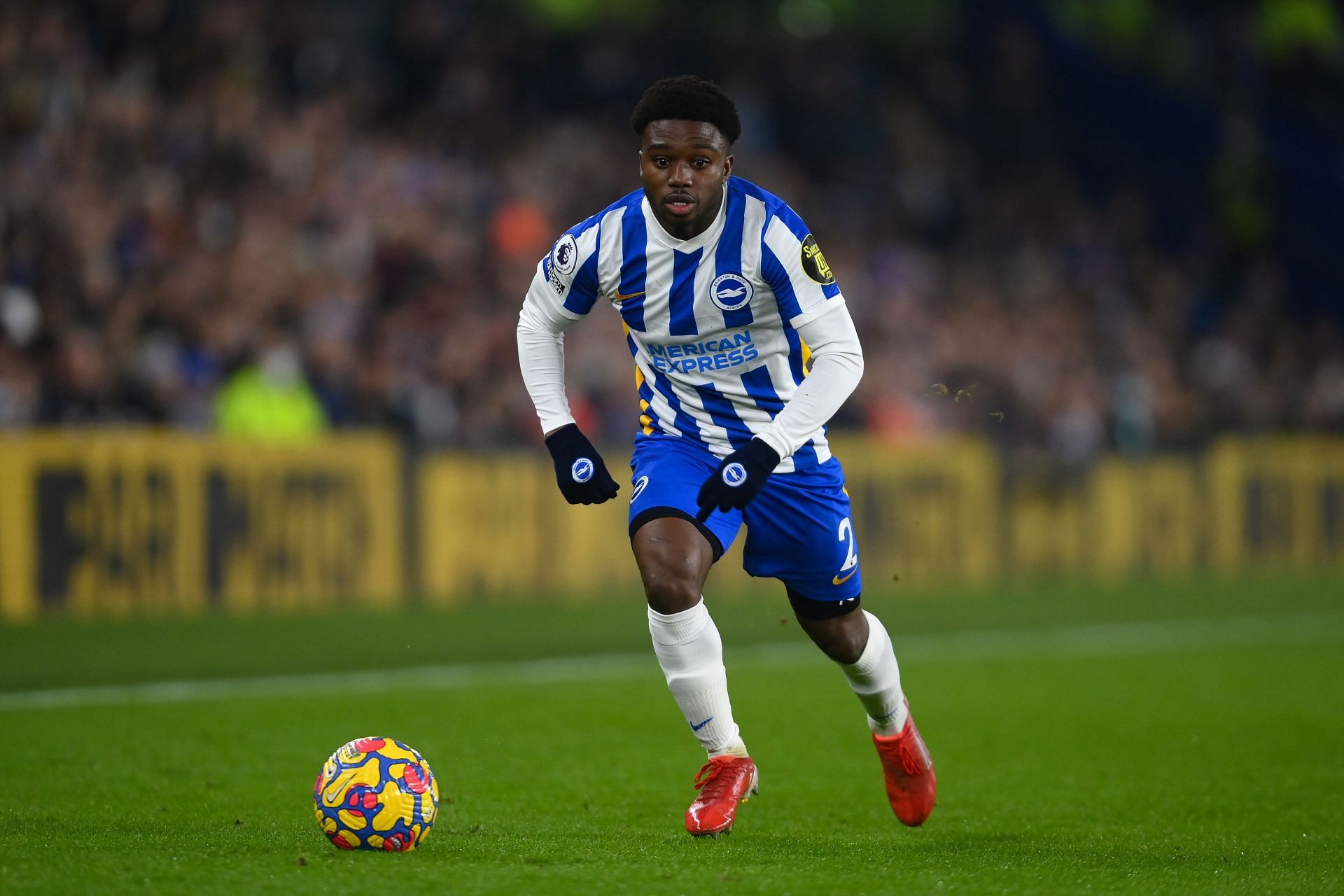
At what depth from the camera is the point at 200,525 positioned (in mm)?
13695

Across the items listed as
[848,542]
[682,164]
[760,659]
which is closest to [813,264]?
[682,164]

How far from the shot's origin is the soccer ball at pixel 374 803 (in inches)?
196

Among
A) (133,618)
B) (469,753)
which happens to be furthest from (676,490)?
(133,618)

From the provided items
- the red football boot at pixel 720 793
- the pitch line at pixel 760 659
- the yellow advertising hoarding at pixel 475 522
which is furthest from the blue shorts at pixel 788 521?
the pitch line at pixel 760 659

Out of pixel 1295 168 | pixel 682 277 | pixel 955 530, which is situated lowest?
pixel 955 530

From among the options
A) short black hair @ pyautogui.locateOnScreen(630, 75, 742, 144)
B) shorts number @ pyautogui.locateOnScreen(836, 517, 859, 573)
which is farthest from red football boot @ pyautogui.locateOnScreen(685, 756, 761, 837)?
short black hair @ pyautogui.locateOnScreen(630, 75, 742, 144)

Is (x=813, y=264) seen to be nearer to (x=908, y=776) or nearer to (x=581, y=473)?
(x=581, y=473)

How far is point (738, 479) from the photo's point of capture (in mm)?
5391

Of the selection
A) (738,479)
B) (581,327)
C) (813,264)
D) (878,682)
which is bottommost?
(878,682)

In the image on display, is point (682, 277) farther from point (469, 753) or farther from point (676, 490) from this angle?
point (469, 753)

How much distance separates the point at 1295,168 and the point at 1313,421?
5141 millimetres

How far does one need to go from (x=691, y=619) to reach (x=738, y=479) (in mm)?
464

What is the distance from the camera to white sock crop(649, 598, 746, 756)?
5.54 m

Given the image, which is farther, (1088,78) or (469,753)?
(1088,78)
